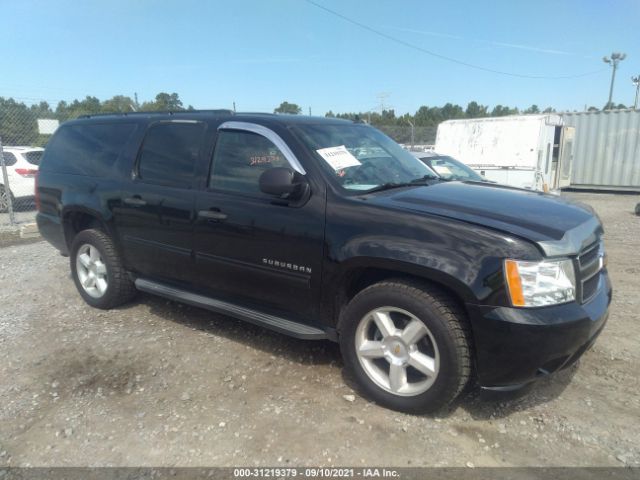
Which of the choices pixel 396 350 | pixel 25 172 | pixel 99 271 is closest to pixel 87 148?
pixel 99 271

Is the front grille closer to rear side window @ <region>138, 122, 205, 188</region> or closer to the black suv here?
the black suv

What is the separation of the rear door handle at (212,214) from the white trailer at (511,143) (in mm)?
8865

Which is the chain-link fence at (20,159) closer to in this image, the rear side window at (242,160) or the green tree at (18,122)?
the green tree at (18,122)

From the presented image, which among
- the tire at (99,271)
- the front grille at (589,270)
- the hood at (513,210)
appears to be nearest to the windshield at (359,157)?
the hood at (513,210)

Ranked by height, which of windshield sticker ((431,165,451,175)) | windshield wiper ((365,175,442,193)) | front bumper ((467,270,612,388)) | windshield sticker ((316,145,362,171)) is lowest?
front bumper ((467,270,612,388))

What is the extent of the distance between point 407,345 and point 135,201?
8.92 ft

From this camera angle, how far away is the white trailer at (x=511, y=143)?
40.5 feet

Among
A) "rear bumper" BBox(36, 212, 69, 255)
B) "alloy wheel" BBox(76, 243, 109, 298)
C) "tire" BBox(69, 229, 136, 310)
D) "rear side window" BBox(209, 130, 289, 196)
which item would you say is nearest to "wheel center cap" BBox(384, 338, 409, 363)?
"rear side window" BBox(209, 130, 289, 196)

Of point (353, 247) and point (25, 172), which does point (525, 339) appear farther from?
point (25, 172)

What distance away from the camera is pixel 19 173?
10.9 metres

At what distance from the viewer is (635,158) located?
16.4 m

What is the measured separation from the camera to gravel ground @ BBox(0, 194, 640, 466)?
103 inches

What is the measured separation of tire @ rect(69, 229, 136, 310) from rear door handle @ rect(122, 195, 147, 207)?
582 millimetres

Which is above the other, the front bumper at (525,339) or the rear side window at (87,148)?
the rear side window at (87,148)
